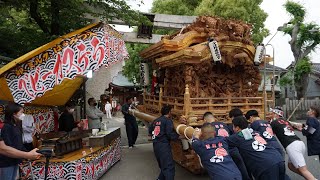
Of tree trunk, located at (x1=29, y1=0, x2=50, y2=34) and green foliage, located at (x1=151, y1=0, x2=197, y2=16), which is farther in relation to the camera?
green foliage, located at (x1=151, y1=0, x2=197, y2=16)

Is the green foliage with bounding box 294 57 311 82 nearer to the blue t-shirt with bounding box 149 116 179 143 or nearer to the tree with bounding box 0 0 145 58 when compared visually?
the tree with bounding box 0 0 145 58

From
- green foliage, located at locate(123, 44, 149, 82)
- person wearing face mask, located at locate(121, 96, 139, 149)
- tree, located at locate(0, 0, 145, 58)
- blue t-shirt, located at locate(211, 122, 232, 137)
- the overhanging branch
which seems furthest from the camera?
the overhanging branch

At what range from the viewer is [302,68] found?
2127 cm

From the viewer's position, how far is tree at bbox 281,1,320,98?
20609 mm

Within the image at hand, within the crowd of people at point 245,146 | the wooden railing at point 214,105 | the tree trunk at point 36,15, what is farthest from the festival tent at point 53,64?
the tree trunk at point 36,15

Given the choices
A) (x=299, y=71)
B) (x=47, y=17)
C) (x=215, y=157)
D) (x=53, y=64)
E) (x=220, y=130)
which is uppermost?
(x=47, y=17)

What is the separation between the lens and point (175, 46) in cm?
902

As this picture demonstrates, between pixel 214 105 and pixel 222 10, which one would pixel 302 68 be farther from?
pixel 214 105

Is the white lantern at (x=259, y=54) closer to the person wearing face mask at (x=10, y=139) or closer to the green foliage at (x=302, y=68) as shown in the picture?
the person wearing face mask at (x=10, y=139)

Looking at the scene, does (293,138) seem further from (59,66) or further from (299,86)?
(299,86)

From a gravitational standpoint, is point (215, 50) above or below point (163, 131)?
above

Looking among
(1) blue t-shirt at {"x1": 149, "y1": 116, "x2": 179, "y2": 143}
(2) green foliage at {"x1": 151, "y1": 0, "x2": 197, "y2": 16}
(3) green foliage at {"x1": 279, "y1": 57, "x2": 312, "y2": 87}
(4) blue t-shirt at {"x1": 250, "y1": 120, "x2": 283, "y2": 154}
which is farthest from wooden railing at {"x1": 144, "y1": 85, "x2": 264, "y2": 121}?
(3) green foliage at {"x1": 279, "y1": 57, "x2": 312, "y2": 87}

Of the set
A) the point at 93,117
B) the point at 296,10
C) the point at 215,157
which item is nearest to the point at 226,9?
the point at 296,10

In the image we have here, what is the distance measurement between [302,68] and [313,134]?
16450 mm
